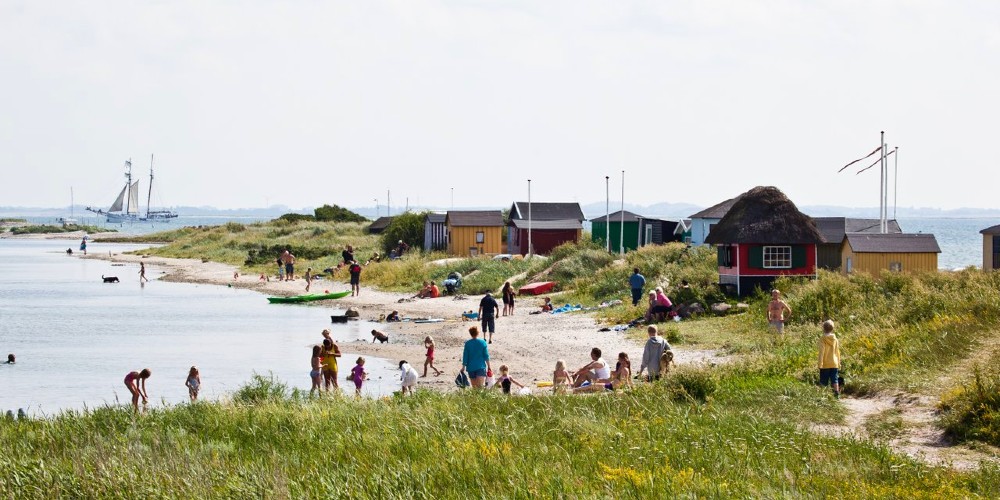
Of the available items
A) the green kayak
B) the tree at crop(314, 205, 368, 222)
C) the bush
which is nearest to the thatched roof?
the bush

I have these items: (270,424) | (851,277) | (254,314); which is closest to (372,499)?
(270,424)

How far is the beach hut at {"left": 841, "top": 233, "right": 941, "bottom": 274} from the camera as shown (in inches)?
1439

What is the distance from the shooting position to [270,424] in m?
16.2

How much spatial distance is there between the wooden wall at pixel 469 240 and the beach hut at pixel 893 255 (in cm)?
2775

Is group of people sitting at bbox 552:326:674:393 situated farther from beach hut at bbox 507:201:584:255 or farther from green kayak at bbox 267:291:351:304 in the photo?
beach hut at bbox 507:201:584:255

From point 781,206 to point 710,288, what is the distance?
376 cm

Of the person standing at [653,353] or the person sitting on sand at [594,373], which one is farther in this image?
the person sitting on sand at [594,373]

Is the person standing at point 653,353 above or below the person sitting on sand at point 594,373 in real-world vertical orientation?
above

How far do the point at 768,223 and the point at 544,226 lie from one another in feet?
91.9

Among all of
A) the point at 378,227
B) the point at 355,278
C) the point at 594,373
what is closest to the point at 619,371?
the point at 594,373

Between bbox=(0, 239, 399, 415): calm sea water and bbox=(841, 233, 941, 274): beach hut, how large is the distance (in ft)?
53.7

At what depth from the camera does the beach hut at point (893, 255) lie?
36562 mm

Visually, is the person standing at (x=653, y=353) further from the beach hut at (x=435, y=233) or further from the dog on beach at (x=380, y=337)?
the beach hut at (x=435, y=233)

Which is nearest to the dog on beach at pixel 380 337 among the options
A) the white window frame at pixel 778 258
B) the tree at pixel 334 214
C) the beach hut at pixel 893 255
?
the white window frame at pixel 778 258
